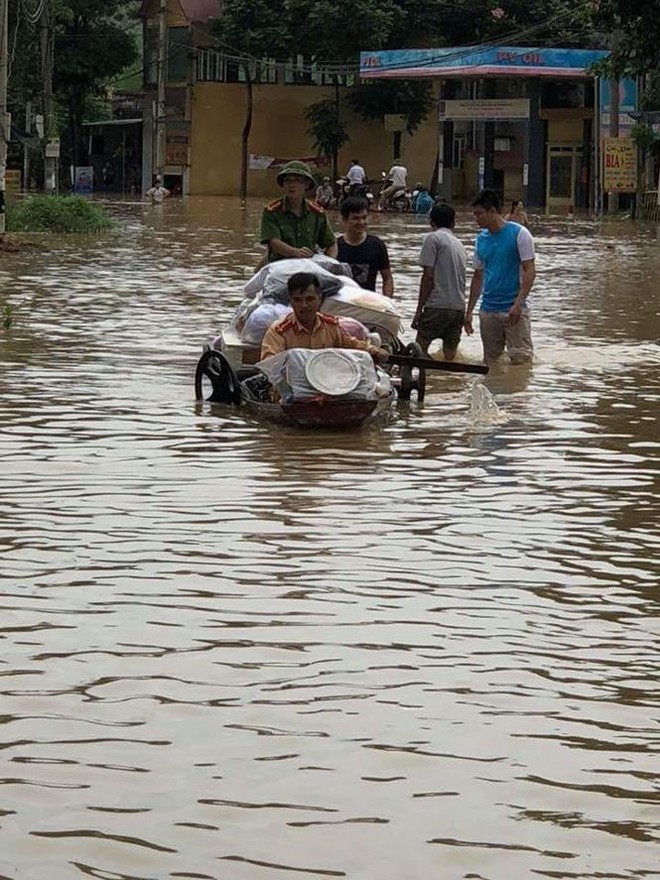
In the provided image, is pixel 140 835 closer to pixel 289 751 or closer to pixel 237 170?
pixel 289 751

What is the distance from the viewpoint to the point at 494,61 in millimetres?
62656

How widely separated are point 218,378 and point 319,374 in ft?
4.86

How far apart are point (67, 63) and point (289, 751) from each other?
67413 millimetres

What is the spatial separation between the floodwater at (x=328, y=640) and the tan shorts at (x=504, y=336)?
1.11 m

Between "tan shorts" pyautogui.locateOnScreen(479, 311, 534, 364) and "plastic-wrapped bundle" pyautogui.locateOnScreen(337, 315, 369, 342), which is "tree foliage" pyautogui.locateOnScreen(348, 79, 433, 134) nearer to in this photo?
"tan shorts" pyautogui.locateOnScreen(479, 311, 534, 364)

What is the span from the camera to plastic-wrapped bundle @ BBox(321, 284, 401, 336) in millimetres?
12461

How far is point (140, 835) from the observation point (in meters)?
4.52

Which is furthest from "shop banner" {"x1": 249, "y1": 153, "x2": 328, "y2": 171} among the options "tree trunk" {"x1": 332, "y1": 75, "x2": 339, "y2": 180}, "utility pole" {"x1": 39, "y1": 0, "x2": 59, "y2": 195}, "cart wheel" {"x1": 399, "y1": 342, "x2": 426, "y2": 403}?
"cart wheel" {"x1": 399, "y1": 342, "x2": 426, "y2": 403}

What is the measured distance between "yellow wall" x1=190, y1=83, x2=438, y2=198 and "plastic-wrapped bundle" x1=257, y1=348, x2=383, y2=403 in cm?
5950

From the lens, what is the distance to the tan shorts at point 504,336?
1420 centimetres

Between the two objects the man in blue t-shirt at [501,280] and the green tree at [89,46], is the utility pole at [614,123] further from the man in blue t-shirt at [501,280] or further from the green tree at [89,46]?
the man in blue t-shirt at [501,280]

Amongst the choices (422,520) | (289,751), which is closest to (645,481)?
(422,520)

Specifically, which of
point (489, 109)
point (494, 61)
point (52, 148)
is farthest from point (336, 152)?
point (52, 148)

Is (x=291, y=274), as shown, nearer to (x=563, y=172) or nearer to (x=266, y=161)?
(x=563, y=172)
